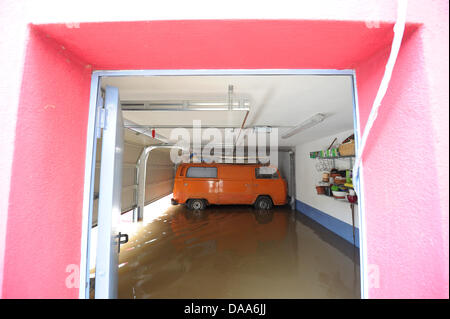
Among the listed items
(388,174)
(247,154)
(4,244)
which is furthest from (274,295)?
(247,154)

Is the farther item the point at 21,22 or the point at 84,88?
the point at 84,88

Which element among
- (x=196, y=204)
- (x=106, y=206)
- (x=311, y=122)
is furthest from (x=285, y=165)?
(x=106, y=206)

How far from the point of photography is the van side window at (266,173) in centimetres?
626

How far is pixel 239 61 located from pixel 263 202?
5.89 meters

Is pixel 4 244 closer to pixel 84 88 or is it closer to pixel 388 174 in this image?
pixel 84 88

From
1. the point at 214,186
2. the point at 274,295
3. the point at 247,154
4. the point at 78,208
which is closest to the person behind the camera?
the point at 78,208

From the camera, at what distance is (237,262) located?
9.40 feet

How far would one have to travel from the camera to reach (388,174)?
2.43ft

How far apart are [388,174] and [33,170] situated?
4.68 feet

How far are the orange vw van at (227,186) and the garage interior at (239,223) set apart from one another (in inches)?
28.6

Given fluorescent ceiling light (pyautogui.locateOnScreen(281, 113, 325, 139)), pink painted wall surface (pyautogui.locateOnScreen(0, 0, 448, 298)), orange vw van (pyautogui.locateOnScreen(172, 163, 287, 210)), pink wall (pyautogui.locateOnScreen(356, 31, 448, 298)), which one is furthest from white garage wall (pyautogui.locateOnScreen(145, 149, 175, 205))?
pink wall (pyautogui.locateOnScreen(356, 31, 448, 298))

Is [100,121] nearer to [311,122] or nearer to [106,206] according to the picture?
[106,206]

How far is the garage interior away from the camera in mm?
1979

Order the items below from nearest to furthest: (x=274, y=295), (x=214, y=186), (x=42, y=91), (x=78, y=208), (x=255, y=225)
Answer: (x=42, y=91), (x=78, y=208), (x=274, y=295), (x=255, y=225), (x=214, y=186)
